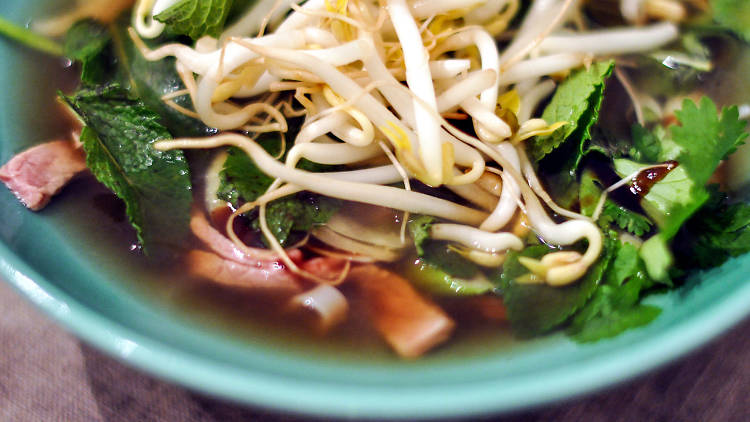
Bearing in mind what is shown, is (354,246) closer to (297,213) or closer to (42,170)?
(297,213)

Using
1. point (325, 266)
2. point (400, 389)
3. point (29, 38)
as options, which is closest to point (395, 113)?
Result: point (325, 266)

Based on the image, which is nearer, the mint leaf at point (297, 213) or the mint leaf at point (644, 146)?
the mint leaf at point (297, 213)

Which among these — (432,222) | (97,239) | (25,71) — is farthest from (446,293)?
(25,71)

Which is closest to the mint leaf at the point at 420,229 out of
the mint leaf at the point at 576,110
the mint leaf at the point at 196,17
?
the mint leaf at the point at 576,110

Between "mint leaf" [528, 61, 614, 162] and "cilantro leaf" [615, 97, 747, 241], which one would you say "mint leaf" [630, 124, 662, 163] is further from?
"cilantro leaf" [615, 97, 747, 241]

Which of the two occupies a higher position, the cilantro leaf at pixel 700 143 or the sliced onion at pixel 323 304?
the cilantro leaf at pixel 700 143

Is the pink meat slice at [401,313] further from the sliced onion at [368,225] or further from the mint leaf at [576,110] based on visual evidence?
the mint leaf at [576,110]
